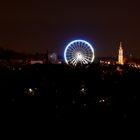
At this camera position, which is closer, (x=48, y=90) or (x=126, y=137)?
(x=126, y=137)

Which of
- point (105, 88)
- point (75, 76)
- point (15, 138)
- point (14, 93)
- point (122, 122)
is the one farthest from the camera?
point (75, 76)

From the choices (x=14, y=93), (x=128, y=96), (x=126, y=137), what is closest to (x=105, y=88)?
(x=128, y=96)

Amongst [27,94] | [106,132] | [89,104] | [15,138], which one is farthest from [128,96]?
[15,138]

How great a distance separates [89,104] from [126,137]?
16.7 feet

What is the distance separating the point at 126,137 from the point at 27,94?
738 cm

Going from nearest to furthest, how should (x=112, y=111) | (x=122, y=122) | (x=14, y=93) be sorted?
(x=122, y=122) < (x=112, y=111) < (x=14, y=93)

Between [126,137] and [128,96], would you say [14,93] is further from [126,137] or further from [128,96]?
[126,137]

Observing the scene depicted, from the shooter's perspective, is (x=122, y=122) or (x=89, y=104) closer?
(x=122, y=122)

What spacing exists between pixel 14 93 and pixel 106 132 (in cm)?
675

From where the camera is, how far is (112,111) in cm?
2548

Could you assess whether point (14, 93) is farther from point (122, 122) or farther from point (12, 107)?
point (122, 122)

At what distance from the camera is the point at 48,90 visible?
29297mm

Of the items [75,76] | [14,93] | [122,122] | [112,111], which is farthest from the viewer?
[75,76]

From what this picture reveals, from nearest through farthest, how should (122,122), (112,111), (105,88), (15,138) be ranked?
1. (15,138)
2. (122,122)
3. (112,111)
4. (105,88)
